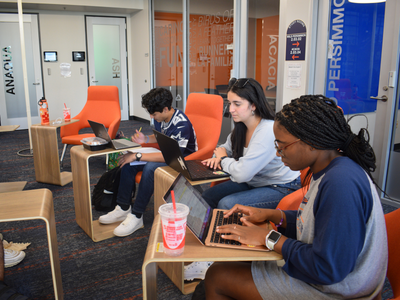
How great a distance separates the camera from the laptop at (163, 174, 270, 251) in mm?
1110

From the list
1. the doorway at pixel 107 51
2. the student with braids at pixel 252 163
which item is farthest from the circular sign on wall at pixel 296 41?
the doorway at pixel 107 51

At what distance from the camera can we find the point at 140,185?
7.81ft

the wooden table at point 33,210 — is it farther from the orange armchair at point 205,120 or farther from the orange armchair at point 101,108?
the orange armchair at point 101,108

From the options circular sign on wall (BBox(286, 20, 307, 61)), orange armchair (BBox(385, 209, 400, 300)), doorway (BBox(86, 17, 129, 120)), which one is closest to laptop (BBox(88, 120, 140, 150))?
orange armchair (BBox(385, 209, 400, 300))

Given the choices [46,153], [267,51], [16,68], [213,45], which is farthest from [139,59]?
[46,153]

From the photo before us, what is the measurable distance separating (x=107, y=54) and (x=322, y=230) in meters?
7.46

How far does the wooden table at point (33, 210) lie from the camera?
4.48 ft

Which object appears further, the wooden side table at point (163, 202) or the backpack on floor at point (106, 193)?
the backpack on floor at point (106, 193)

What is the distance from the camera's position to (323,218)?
96 centimetres

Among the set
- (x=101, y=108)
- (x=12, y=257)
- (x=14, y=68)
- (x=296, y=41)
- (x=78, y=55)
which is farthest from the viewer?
(x=78, y=55)

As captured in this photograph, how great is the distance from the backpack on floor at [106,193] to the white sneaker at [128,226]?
38cm

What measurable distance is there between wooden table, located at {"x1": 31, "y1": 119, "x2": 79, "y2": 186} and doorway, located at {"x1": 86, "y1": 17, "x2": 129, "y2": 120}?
4.19 meters

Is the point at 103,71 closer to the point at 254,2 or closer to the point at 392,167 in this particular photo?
the point at 254,2

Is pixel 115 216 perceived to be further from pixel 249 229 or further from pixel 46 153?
pixel 249 229
